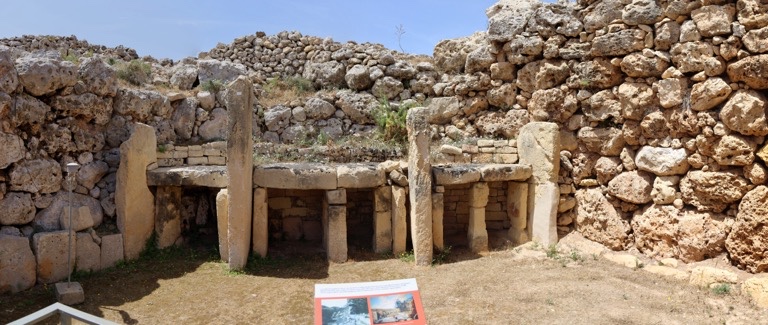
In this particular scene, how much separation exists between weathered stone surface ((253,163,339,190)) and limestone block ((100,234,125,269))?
6.98ft

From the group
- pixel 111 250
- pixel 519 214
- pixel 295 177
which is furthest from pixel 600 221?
pixel 111 250

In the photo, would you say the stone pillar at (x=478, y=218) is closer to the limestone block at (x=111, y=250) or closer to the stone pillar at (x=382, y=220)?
the stone pillar at (x=382, y=220)

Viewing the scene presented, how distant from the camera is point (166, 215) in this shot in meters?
8.05

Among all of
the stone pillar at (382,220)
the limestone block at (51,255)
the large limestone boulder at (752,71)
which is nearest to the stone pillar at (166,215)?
the limestone block at (51,255)

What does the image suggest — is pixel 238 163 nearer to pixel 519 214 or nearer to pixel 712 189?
pixel 519 214

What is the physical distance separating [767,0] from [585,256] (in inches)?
167

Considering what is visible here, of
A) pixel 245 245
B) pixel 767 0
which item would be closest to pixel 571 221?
pixel 767 0

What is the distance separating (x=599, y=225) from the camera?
841 centimetres

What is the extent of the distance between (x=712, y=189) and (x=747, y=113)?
1.09 meters

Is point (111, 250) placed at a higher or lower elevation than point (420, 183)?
lower

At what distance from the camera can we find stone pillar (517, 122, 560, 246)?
27.7 ft

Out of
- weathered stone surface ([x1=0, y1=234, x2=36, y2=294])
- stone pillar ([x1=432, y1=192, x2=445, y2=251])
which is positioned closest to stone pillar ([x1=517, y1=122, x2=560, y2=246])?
stone pillar ([x1=432, y1=192, x2=445, y2=251])

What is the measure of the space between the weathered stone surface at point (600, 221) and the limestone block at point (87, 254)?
7.58 meters

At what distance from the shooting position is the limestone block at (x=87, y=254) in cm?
705
